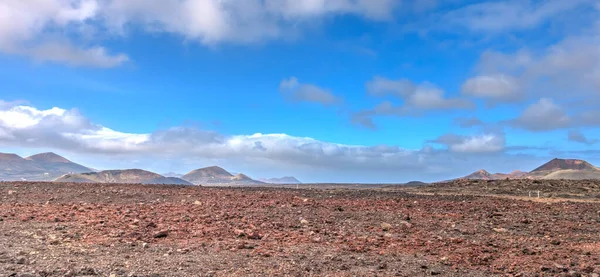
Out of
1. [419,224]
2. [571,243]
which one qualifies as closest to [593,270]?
[571,243]

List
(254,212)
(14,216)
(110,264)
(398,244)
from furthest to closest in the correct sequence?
(254,212) < (14,216) < (398,244) < (110,264)

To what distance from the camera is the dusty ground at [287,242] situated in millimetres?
8742

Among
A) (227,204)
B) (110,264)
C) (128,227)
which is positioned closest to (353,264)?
(110,264)

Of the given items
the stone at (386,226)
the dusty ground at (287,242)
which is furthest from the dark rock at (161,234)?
the stone at (386,226)

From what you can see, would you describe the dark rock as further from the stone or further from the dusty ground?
the stone

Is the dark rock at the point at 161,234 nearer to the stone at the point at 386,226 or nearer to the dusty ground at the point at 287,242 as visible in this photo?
the dusty ground at the point at 287,242

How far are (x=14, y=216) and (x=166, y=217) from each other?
522 cm

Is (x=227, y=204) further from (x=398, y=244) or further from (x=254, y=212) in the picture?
(x=398, y=244)

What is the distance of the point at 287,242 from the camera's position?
11.5 m

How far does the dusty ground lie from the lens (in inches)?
344

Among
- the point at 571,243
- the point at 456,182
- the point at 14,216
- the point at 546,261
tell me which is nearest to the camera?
the point at 546,261

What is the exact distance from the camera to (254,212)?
58.5 feet

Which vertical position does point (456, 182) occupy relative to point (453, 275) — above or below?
above

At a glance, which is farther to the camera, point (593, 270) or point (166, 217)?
point (166, 217)
